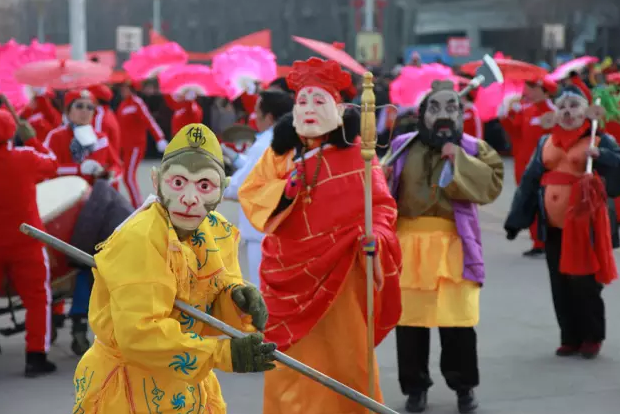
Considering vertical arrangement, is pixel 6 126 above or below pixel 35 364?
above

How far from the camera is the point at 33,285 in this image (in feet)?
23.4

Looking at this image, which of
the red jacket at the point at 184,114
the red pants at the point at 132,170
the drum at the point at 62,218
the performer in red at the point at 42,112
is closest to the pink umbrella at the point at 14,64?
the drum at the point at 62,218

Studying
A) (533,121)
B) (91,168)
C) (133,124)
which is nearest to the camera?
(91,168)

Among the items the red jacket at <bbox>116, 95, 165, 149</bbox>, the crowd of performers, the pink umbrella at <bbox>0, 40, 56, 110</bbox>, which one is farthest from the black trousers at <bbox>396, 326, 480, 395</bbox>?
the red jacket at <bbox>116, 95, 165, 149</bbox>

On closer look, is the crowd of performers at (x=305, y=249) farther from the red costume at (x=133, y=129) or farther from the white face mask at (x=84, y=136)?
the red costume at (x=133, y=129)

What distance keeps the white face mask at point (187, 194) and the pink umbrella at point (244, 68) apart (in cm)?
650

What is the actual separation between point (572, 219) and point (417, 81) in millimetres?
1388

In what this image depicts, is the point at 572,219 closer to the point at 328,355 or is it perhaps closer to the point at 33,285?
the point at 328,355

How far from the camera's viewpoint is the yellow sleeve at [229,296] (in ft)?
12.4

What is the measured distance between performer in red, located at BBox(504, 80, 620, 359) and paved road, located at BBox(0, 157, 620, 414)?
0.28 m

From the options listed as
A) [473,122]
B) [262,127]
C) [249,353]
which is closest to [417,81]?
[262,127]

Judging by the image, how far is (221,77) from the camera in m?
11.0

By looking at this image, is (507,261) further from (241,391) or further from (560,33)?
(560,33)

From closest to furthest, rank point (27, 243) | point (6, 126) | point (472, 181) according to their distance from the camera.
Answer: point (472, 181) → point (6, 126) → point (27, 243)
